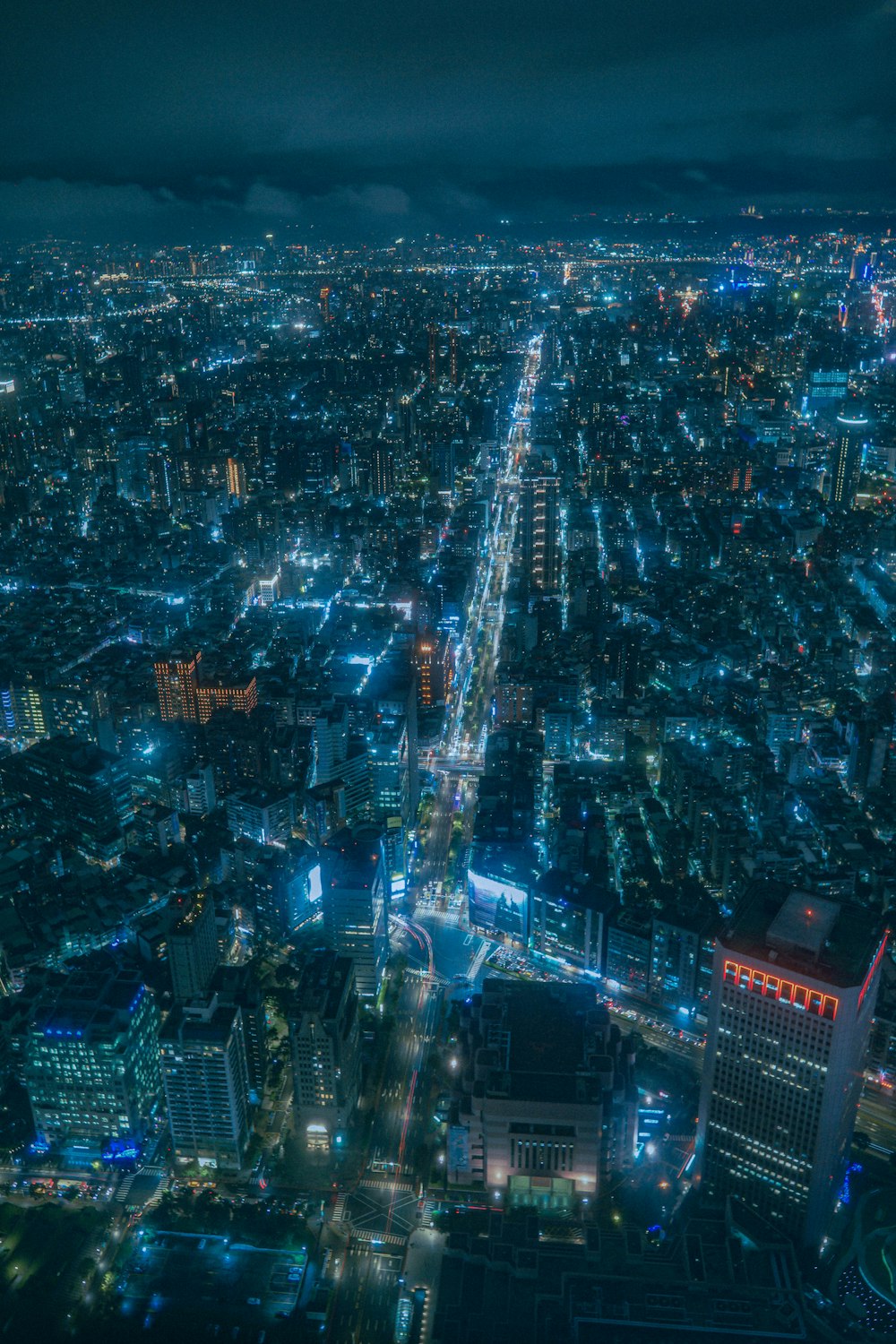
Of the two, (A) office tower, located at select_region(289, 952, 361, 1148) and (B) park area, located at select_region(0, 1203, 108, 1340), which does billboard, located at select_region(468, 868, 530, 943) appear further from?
(B) park area, located at select_region(0, 1203, 108, 1340)

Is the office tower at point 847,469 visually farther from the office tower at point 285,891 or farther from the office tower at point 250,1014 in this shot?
the office tower at point 250,1014

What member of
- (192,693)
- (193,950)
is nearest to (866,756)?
(193,950)

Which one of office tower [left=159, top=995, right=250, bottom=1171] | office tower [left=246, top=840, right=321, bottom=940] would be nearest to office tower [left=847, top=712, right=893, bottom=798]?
office tower [left=246, top=840, right=321, bottom=940]

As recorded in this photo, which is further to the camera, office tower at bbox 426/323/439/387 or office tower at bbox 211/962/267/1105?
office tower at bbox 426/323/439/387

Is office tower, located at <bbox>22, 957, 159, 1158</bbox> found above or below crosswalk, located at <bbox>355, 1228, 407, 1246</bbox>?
above

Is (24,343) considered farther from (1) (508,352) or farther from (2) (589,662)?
(2) (589,662)

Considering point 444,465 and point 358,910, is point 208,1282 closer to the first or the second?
point 358,910

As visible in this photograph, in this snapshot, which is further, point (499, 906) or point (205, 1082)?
point (499, 906)
